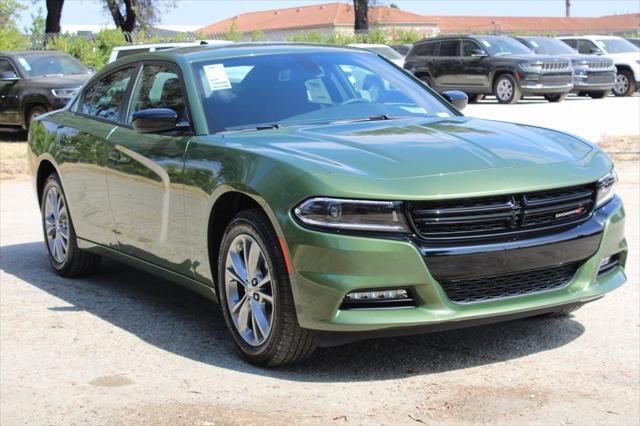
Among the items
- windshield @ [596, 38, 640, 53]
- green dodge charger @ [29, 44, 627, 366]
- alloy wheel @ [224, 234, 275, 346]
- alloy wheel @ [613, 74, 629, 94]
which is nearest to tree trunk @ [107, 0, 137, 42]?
windshield @ [596, 38, 640, 53]

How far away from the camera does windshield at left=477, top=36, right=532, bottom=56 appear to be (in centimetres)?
2794

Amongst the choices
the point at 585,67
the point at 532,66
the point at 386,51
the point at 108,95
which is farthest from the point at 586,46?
the point at 108,95

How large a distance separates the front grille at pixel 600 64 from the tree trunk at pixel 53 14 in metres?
22.1

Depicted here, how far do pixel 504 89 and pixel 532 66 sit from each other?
37.5 inches

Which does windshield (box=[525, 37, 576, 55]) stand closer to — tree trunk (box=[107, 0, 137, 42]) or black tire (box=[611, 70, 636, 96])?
black tire (box=[611, 70, 636, 96])

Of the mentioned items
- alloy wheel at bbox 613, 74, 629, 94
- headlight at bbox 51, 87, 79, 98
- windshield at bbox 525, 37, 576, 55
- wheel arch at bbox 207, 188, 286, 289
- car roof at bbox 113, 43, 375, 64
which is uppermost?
car roof at bbox 113, 43, 375, 64

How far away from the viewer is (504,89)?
1079 inches

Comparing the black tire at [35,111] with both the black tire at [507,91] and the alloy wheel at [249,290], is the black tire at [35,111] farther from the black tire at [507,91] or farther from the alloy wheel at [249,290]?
the alloy wheel at [249,290]

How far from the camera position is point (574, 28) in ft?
371

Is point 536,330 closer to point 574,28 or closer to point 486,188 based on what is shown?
point 486,188

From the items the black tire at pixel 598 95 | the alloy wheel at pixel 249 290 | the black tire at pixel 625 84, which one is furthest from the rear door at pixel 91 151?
the black tire at pixel 625 84

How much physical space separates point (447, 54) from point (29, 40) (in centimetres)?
1156

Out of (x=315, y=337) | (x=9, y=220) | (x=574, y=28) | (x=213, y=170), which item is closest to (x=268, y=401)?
(x=315, y=337)

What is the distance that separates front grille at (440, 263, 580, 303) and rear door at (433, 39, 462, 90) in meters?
24.0
